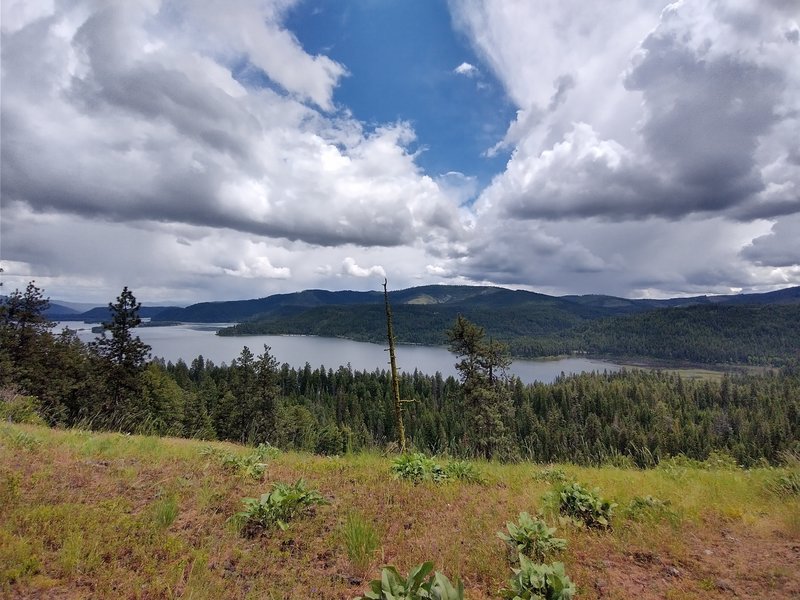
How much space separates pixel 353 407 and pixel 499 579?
105 meters

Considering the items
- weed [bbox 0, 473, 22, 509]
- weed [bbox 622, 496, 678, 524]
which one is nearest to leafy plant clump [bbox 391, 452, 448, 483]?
weed [bbox 622, 496, 678, 524]

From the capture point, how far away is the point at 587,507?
6.86 meters

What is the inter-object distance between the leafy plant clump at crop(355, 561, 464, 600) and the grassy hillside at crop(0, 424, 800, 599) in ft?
4.77

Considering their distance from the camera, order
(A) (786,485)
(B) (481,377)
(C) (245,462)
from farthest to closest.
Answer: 1. (B) (481,377)
2. (C) (245,462)
3. (A) (786,485)

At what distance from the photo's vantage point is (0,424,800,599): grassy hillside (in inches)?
194

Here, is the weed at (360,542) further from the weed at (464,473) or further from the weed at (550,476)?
the weed at (550,476)

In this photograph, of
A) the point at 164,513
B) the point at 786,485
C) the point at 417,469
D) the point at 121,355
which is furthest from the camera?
the point at 121,355

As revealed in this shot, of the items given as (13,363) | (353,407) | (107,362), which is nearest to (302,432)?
(107,362)

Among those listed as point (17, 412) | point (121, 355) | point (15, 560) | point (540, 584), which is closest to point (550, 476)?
point (540, 584)

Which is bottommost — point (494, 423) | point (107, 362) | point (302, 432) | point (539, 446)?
point (539, 446)

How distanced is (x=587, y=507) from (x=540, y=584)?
320 centimetres

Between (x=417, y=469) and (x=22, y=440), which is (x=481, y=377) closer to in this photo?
(x=417, y=469)

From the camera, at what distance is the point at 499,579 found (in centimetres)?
516

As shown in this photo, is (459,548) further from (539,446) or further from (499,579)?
(539,446)
